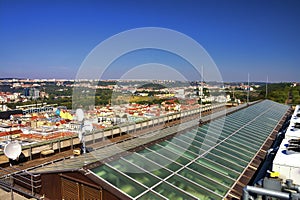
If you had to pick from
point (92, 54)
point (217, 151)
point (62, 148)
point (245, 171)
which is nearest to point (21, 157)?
point (62, 148)

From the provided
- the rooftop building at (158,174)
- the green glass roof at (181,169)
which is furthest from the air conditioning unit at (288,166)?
the green glass roof at (181,169)

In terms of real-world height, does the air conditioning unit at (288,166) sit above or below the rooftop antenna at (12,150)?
above

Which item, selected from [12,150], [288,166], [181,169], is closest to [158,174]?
[181,169]

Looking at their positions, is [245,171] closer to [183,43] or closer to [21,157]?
[183,43]

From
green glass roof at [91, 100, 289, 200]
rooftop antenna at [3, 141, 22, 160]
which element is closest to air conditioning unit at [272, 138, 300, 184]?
green glass roof at [91, 100, 289, 200]

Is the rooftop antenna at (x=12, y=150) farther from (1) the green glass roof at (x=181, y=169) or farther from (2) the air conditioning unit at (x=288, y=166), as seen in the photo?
(2) the air conditioning unit at (x=288, y=166)

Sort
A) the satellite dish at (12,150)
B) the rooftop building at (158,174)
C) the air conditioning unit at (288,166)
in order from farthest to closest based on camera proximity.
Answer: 1. the satellite dish at (12,150)
2. the air conditioning unit at (288,166)
3. the rooftop building at (158,174)

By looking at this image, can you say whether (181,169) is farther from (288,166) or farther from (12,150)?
(12,150)
